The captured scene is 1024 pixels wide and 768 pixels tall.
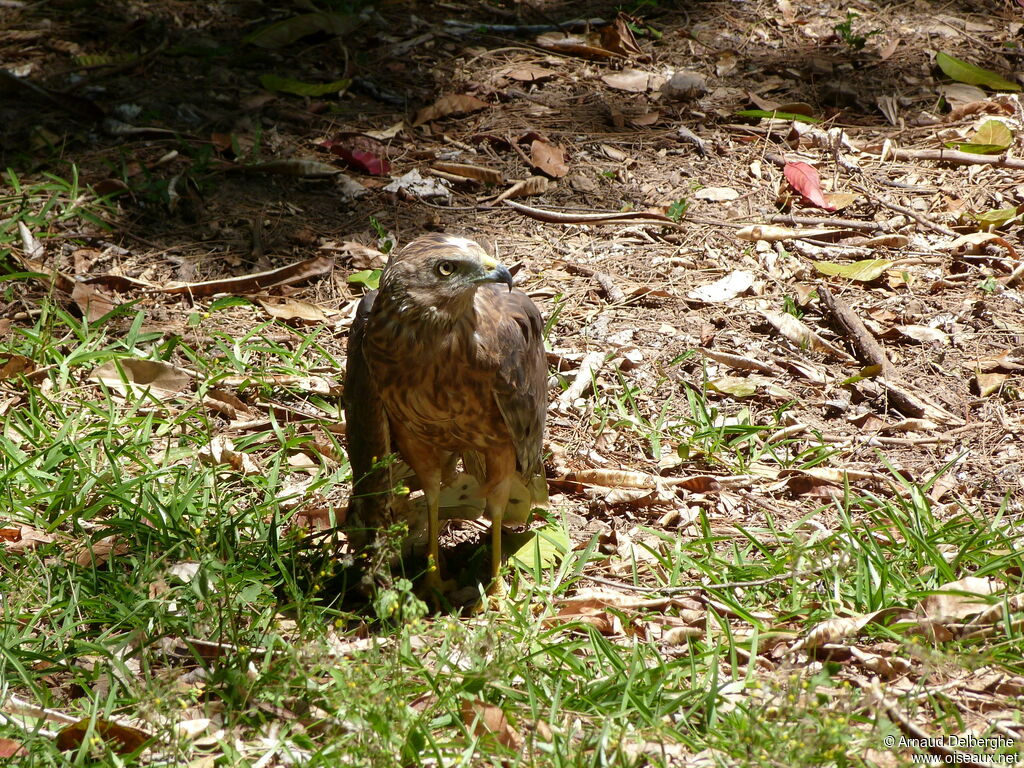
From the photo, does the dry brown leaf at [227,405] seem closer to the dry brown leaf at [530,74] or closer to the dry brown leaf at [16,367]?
the dry brown leaf at [16,367]

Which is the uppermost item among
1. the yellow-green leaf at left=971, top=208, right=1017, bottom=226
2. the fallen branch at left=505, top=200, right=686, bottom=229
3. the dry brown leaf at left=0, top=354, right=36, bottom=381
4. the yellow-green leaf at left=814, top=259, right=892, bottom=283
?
the yellow-green leaf at left=971, top=208, right=1017, bottom=226

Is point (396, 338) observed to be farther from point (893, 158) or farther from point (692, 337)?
point (893, 158)

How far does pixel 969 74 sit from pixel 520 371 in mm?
5444

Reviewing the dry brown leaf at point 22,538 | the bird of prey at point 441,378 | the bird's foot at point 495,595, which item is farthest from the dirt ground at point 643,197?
the dry brown leaf at point 22,538

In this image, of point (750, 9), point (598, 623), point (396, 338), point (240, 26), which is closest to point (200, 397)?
point (396, 338)

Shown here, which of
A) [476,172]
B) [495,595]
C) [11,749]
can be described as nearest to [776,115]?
[476,172]

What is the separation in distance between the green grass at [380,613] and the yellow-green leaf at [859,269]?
1340mm

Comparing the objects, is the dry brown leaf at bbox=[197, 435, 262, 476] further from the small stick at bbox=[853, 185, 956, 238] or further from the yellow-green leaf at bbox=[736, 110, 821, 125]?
the yellow-green leaf at bbox=[736, 110, 821, 125]

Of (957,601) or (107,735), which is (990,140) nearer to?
(957,601)

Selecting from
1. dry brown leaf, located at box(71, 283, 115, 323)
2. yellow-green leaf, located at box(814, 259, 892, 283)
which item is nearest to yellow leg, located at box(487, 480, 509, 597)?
dry brown leaf, located at box(71, 283, 115, 323)

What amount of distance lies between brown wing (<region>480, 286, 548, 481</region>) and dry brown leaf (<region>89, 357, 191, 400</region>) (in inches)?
75.9

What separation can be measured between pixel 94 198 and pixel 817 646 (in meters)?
5.07

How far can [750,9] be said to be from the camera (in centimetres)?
875

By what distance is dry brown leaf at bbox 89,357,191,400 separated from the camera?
5238 mm
